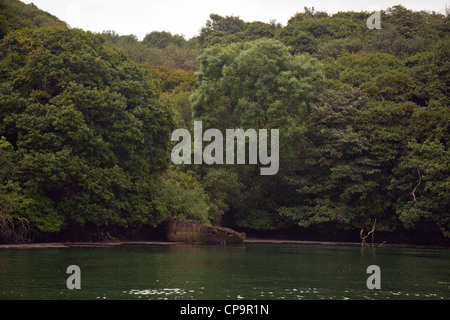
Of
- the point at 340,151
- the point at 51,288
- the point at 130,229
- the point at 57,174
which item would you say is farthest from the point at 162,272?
the point at 340,151

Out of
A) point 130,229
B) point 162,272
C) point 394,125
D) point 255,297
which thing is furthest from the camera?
point 394,125

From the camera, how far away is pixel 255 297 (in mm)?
18297

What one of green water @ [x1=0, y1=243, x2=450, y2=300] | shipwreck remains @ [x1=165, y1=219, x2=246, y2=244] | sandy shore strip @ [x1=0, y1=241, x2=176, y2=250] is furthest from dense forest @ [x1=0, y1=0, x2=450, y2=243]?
green water @ [x1=0, y1=243, x2=450, y2=300]

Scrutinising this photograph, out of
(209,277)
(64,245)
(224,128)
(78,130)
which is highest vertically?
(224,128)

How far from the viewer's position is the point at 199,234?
149 feet

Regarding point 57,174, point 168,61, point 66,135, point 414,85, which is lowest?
point 57,174

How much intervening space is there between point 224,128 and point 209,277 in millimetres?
32957

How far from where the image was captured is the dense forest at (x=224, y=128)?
37.6 metres

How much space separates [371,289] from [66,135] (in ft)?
77.4

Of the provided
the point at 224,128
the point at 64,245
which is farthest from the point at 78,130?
the point at 224,128

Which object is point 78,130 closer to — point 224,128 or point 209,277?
point 209,277

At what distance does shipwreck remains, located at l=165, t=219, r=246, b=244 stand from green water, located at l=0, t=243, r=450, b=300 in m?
11.7

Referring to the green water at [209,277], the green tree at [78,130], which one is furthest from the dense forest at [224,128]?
the green water at [209,277]
